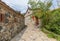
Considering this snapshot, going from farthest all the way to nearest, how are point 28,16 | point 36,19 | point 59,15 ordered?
point 28,16, point 36,19, point 59,15

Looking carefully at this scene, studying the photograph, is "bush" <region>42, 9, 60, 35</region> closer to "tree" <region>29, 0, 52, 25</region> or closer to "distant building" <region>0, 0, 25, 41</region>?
"tree" <region>29, 0, 52, 25</region>

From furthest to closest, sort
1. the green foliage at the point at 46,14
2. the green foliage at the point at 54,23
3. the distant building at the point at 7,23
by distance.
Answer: the green foliage at the point at 46,14
the green foliage at the point at 54,23
the distant building at the point at 7,23

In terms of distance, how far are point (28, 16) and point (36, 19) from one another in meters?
2.88

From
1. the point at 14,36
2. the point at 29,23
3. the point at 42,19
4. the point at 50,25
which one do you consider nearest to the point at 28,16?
the point at 29,23

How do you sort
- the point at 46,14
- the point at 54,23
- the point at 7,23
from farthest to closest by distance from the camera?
1. the point at 46,14
2. the point at 54,23
3. the point at 7,23

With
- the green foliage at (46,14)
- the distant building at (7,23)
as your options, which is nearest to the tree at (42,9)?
the green foliage at (46,14)

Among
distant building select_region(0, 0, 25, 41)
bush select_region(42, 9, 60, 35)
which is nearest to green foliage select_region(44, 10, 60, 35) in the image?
bush select_region(42, 9, 60, 35)

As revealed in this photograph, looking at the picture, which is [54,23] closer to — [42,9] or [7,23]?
[42,9]

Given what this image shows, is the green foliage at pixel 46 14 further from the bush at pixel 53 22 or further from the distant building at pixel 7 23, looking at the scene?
the distant building at pixel 7 23

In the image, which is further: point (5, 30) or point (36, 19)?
point (36, 19)

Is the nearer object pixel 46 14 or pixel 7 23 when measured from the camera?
pixel 7 23

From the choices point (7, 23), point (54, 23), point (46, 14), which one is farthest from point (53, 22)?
point (7, 23)

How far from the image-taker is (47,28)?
54.0 ft

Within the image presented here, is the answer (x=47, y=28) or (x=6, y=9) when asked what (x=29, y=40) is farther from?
(x=47, y=28)
